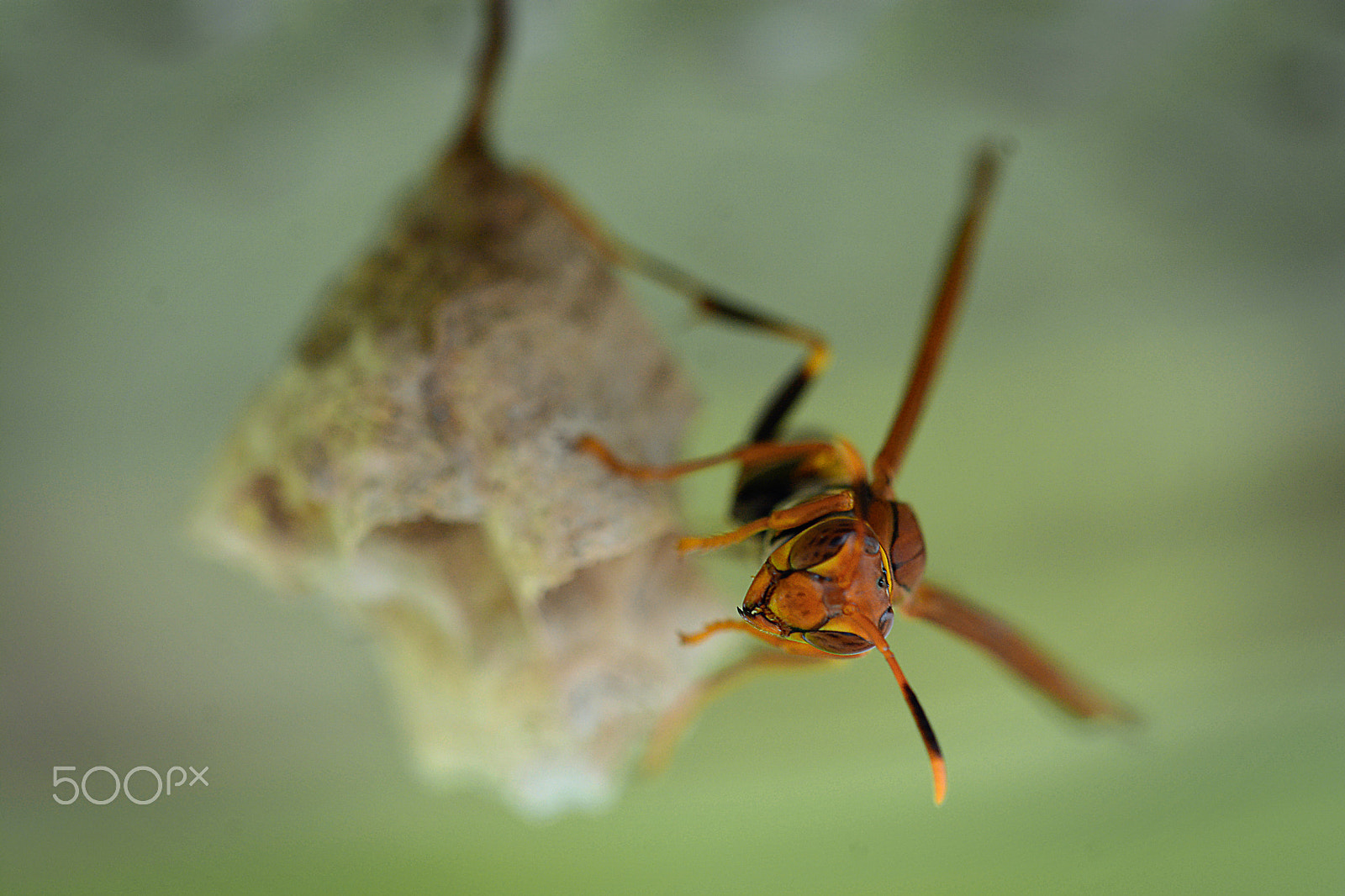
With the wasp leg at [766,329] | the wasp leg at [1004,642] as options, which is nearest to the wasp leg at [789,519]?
the wasp leg at [1004,642]

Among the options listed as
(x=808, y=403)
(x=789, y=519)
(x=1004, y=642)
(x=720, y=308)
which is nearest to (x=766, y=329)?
(x=720, y=308)

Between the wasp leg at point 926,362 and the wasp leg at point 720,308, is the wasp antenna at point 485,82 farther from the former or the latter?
the wasp leg at point 926,362

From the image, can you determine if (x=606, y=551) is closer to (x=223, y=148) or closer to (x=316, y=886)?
(x=223, y=148)

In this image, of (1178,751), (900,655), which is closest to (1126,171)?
(900,655)

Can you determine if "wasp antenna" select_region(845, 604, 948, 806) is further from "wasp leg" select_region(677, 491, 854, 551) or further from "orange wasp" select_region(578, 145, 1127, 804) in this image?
"wasp leg" select_region(677, 491, 854, 551)

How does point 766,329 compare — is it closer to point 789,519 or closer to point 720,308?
point 720,308

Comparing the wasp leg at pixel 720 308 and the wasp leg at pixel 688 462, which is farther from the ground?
the wasp leg at pixel 720 308
